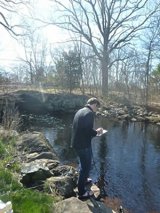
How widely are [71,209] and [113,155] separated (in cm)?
739

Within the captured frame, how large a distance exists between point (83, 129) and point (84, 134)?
0.12m

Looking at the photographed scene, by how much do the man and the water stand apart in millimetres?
1932

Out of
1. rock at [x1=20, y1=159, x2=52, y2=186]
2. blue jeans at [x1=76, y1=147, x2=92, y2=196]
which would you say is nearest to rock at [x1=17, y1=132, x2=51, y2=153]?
rock at [x1=20, y1=159, x2=52, y2=186]

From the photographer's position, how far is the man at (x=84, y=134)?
20.9 ft

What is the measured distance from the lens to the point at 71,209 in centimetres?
564

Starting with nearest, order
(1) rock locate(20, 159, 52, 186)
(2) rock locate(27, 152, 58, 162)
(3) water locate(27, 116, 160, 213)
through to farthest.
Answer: (1) rock locate(20, 159, 52, 186), (3) water locate(27, 116, 160, 213), (2) rock locate(27, 152, 58, 162)

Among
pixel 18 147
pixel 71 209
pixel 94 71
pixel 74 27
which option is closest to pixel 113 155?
pixel 18 147

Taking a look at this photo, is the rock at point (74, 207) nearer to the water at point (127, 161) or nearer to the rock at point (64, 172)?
the rock at point (64, 172)

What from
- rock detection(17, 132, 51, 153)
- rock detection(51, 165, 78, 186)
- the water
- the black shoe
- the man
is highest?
the man

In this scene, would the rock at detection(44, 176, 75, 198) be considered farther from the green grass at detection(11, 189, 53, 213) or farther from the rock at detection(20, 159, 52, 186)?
the green grass at detection(11, 189, 53, 213)

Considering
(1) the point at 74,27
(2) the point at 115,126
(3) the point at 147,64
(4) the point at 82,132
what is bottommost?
(2) the point at 115,126

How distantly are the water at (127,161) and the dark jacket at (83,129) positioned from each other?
2498 millimetres

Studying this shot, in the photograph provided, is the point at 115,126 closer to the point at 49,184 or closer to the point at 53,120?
the point at 53,120

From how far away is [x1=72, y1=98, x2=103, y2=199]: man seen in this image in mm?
6363
